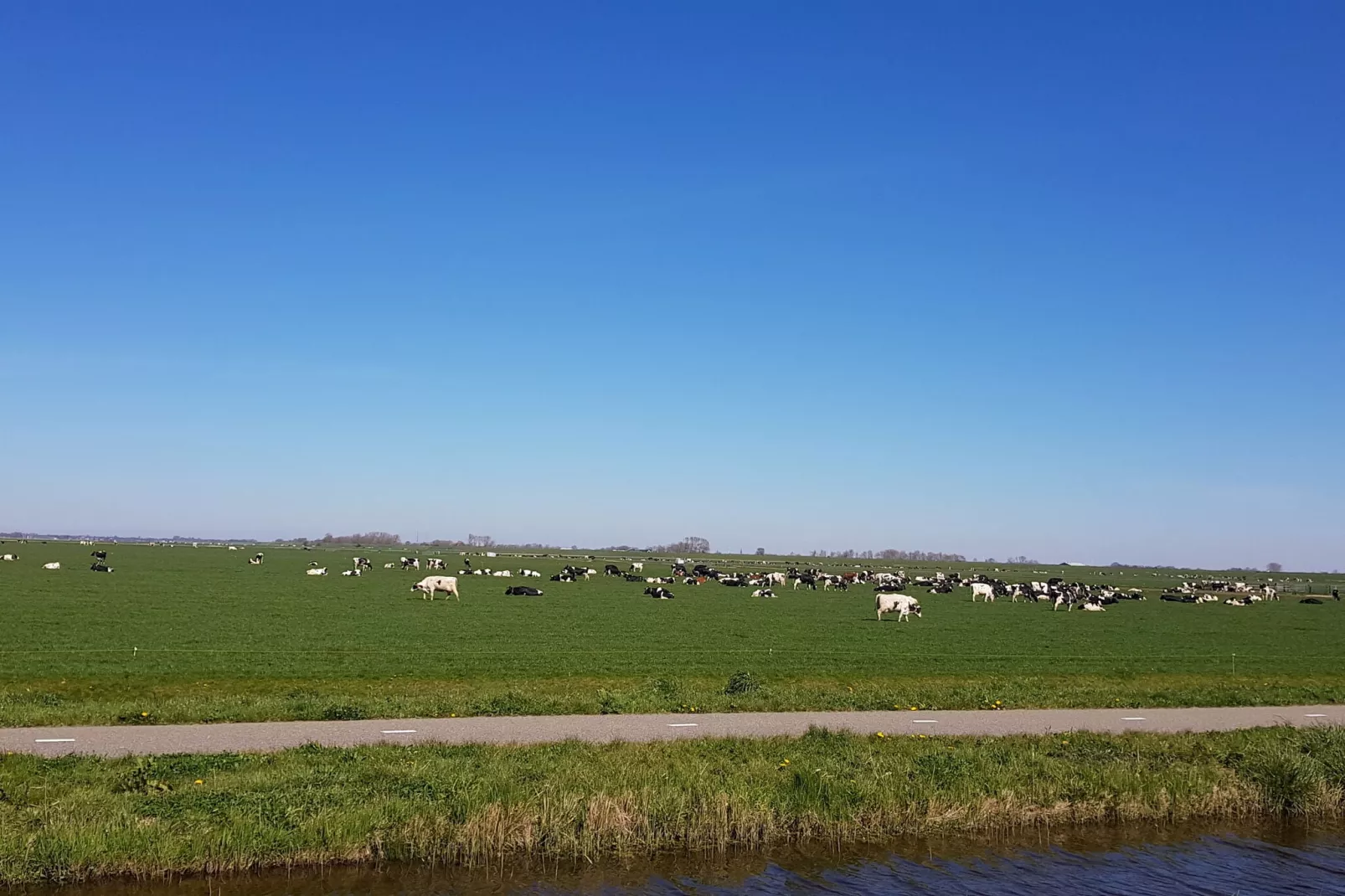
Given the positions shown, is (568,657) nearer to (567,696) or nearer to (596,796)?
(567,696)

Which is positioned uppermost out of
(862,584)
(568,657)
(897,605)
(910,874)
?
(897,605)

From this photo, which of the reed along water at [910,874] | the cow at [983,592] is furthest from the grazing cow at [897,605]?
the reed along water at [910,874]

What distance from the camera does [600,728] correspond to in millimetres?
18047

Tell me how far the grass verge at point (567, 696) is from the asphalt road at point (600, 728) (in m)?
0.68

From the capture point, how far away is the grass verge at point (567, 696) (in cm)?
1842

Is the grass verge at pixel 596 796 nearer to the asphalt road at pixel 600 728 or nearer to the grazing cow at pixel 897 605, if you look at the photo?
the asphalt road at pixel 600 728

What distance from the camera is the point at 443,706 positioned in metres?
19.5

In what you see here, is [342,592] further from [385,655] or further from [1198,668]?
[1198,668]

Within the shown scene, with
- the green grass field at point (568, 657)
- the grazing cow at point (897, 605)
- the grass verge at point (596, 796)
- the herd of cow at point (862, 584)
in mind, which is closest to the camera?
the grass verge at point (596, 796)

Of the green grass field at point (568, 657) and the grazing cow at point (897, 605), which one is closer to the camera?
the green grass field at point (568, 657)

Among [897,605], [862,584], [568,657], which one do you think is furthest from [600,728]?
[862,584]

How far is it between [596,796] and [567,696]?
8.11m

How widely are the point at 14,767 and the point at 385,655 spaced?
15585 millimetres

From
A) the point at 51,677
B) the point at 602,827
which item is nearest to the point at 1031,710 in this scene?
the point at 602,827
